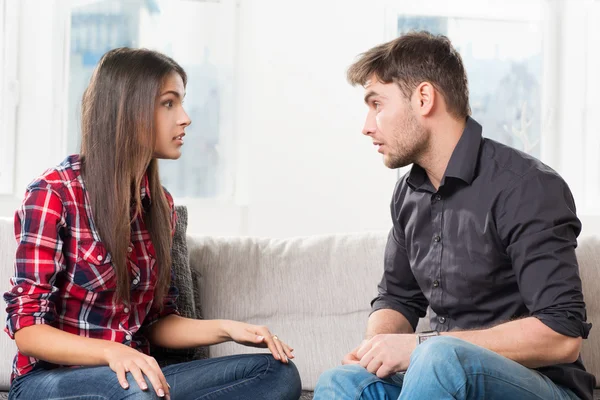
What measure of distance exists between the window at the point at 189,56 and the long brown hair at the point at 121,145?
211cm

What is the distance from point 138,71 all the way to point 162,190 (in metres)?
0.30

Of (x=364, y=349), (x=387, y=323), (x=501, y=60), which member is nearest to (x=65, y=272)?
(x=364, y=349)

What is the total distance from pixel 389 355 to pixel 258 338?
34cm

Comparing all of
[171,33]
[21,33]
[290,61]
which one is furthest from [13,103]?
[290,61]

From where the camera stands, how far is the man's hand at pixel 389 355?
145 cm

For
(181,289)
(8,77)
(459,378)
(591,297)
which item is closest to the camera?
(459,378)

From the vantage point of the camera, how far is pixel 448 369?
1.30 meters

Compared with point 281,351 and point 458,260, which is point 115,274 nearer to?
point 281,351

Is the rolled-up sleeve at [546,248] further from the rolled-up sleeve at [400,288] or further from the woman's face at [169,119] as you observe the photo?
the woman's face at [169,119]

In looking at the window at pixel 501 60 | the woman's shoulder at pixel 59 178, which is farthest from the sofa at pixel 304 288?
the window at pixel 501 60

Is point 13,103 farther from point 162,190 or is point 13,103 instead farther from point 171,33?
point 162,190

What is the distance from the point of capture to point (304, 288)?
2273 millimetres

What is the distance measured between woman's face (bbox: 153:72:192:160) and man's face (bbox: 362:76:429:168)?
443 millimetres

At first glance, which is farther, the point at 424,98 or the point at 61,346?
A: the point at 424,98
